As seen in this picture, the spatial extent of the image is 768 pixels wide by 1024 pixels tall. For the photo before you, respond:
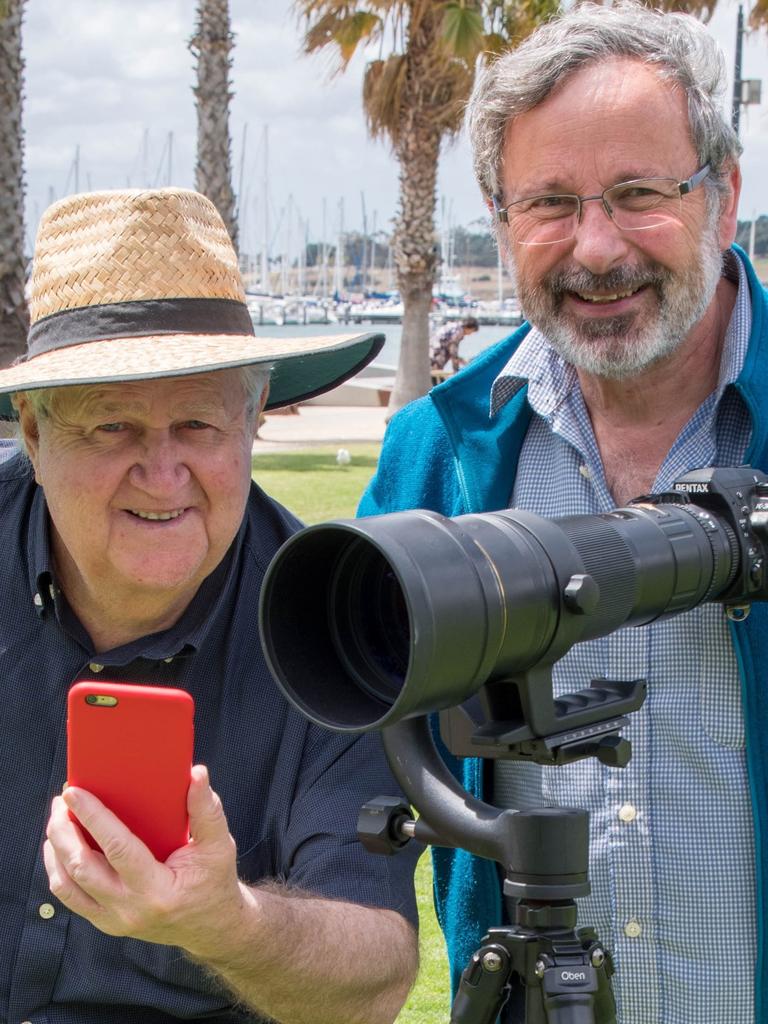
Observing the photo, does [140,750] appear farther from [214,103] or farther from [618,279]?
[214,103]

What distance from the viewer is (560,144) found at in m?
2.40

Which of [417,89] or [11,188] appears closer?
[11,188]

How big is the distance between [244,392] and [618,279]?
27.6 inches

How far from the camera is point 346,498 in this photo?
40.1ft

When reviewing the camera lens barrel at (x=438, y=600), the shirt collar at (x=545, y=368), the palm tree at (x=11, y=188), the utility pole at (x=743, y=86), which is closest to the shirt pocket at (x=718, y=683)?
the camera lens barrel at (x=438, y=600)

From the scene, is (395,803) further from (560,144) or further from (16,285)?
(16,285)

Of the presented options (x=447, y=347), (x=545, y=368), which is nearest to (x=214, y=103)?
(x=447, y=347)

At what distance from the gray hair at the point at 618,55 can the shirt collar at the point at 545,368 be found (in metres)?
0.18

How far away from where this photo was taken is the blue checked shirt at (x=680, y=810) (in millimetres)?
2318

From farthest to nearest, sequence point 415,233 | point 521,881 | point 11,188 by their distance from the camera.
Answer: point 415,233, point 11,188, point 521,881

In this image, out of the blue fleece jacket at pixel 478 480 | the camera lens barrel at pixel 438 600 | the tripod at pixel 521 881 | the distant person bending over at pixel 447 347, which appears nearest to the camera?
the camera lens barrel at pixel 438 600

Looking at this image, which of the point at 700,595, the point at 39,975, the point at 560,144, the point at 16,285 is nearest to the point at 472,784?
the point at 700,595

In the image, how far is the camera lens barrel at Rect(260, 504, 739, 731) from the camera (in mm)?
1577

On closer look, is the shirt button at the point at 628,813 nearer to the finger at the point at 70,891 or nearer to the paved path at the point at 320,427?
the finger at the point at 70,891
